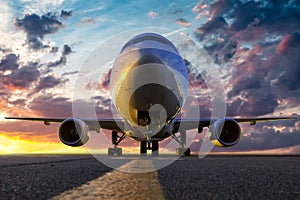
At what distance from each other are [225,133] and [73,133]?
591 cm

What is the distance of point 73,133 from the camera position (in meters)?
12.1

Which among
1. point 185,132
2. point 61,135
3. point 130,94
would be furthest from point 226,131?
point 61,135

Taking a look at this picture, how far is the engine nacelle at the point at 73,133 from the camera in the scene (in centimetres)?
1180

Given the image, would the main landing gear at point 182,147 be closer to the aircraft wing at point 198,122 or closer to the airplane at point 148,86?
the aircraft wing at point 198,122

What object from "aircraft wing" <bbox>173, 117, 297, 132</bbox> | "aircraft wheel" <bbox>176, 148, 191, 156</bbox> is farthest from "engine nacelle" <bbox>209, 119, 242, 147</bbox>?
"aircraft wheel" <bbox>176, 148, 191, 156</bbox>

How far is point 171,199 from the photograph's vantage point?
6.72ft

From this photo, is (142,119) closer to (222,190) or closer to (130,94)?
(130,94)

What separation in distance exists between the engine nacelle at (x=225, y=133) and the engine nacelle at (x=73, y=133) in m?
4.87

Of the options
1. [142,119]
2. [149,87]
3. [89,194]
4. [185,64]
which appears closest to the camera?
[89,194]

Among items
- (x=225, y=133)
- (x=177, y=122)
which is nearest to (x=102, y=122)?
(x=177, y=122)

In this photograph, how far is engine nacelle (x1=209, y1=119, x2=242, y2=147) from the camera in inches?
470

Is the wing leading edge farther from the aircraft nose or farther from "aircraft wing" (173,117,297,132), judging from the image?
the aircraft nose

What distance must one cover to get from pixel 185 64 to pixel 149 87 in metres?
2.92

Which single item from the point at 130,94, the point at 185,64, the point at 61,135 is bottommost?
the point at 61,135
